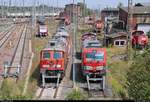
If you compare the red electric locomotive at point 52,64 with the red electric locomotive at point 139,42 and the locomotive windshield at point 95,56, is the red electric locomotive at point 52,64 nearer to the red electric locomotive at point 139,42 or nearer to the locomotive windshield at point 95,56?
the locomotive windshield at point 95,56

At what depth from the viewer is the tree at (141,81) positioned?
1769cm

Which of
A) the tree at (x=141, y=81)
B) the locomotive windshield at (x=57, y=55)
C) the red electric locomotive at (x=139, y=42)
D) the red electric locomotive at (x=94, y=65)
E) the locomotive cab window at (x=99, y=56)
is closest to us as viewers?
the tree at (x=141, y=81)

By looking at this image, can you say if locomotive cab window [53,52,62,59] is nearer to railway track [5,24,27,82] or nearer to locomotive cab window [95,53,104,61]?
locomotive cab window [95,53,104,61]

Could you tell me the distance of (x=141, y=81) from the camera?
1862 centimetres

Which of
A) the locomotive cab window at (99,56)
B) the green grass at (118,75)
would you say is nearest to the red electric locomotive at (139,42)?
the green grass at (118,75)

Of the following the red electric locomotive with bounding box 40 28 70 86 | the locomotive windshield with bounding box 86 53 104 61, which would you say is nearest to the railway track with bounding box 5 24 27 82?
the red electric locomotive with bounding box 40 28 70 86

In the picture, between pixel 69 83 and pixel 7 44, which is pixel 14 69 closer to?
pixel 69 83

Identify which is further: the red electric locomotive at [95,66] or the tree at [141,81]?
the red electric locomotive at [95,66]

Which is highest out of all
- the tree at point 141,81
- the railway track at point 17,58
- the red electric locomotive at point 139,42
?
the tree at point 141,81

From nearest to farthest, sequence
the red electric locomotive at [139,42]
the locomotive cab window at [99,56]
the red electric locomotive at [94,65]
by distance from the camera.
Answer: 1. the red electric locomotive at [94,65]
2. the locomotive cab window at [99,56]
3. the red electric locomotive at [139,42]

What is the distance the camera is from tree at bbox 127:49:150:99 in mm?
17688

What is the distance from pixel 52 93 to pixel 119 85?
438 centimetres

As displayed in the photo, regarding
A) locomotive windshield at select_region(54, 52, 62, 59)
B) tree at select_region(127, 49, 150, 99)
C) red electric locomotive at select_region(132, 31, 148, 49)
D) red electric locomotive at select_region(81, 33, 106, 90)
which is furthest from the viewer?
red electric locomotive at select_region(132, 31, 148, 49)

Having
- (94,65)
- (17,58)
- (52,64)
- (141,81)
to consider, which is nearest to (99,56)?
(94,65)
